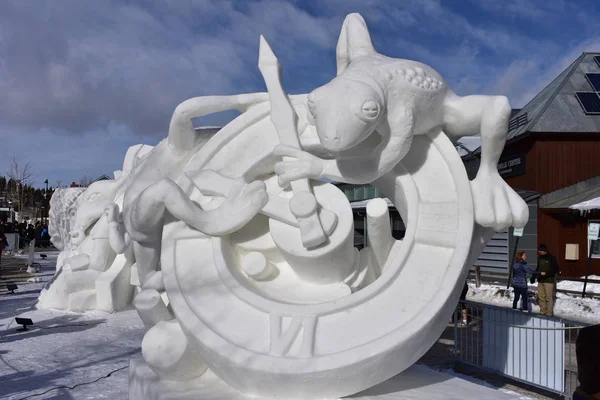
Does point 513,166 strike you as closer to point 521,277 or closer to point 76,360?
point 521,277

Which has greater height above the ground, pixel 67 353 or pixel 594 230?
pixel 594 230

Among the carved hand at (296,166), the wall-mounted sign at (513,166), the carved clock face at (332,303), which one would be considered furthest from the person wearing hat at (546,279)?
the wall-mounted sign at (513,166)

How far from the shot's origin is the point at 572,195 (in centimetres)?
1862

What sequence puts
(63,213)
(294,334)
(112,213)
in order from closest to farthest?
1. (294,334)
2. (112,213)
3. (63,213)

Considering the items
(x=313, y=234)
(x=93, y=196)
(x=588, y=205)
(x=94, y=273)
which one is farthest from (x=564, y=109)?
(x=313, y=234)

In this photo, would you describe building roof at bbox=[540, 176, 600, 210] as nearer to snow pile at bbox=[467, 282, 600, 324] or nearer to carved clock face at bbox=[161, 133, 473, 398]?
snow pile at bbox=[467, 282, 600, 324]

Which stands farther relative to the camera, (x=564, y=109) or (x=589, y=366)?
(x=564, y=109)

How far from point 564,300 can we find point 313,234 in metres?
9.64

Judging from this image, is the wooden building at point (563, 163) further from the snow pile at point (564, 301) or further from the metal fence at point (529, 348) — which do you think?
the metal fence at point (529, 348)

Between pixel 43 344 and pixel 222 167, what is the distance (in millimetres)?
4395

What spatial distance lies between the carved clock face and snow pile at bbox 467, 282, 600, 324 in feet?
22.2

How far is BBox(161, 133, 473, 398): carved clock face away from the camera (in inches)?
143

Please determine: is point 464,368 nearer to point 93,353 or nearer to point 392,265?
point 392,265

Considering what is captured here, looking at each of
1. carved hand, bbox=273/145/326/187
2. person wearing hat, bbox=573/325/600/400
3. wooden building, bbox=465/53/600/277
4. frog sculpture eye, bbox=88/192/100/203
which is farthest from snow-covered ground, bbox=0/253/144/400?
wooden building, bbox=465/53/600/277
